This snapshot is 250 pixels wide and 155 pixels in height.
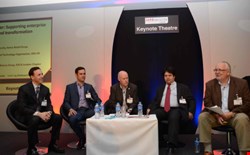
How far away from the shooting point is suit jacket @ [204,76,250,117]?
3.24 meters

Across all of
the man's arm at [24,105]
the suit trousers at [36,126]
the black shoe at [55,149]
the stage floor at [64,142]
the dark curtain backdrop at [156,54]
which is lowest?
the stage floor at [64,142]

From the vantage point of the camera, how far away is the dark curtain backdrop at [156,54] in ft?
15.3

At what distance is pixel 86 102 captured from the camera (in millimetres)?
4180

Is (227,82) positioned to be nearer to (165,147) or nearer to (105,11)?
(165,147)

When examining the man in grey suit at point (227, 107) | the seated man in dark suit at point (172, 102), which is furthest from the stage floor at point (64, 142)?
the man in grey suit at point (227, 107)

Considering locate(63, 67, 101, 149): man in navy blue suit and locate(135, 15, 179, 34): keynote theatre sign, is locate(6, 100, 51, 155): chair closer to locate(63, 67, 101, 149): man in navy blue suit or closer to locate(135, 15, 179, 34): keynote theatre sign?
locate(63, 67, 101, 149): man in navy blue suit

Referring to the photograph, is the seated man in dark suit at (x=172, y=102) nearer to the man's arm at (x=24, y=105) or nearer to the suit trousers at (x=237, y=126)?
the suit trousers at (x=237, y=126)

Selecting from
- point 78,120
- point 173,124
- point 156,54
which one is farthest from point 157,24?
point 78,120

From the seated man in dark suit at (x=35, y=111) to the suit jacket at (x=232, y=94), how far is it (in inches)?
88.0

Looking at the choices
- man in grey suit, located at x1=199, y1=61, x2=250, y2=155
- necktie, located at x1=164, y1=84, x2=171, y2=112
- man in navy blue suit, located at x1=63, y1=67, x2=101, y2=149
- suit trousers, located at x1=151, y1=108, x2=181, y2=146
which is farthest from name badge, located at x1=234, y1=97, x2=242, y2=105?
man in navy blue suit, located at x1=63, y1=67, x2=101, y2=149

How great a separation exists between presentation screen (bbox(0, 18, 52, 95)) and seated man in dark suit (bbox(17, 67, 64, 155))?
49.9 inches

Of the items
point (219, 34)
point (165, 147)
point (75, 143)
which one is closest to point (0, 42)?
point (75, 143)

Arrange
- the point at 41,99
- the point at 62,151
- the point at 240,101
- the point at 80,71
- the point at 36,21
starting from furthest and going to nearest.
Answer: the point at 36,21
the point at 80,71
the point at 41,99
the point at 62,151
the point at 240,101

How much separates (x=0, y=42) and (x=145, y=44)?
122 inches
